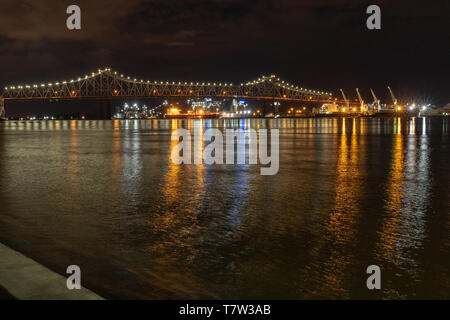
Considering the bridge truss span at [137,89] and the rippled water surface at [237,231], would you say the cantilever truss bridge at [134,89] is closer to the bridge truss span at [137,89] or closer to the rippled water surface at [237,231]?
the bridge truss span at [137,89]

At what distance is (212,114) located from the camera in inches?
6604

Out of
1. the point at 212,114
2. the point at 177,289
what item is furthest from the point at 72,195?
the point at 212,114

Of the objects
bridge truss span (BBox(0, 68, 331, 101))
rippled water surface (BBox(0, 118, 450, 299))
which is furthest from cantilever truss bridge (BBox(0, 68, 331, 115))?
rippled water surface (BBox(0, 118, 450, 299))

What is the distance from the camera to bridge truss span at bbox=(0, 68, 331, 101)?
12888 centimetres

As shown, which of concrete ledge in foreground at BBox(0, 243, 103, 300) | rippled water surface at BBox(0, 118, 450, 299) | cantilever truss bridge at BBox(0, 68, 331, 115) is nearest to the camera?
concrete ledge in foreground at BBox(0, 243, 103, 300)

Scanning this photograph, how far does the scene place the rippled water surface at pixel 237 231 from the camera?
4.06m

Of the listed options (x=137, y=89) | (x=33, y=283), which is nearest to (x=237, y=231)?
(x=33, y=283)

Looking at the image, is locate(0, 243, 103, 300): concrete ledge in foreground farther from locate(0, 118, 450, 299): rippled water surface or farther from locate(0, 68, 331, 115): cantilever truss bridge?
locate(0, 68, 331, 115): cantilever truss bridge

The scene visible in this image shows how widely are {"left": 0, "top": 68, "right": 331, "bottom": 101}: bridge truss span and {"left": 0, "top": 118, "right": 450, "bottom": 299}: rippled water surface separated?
111m

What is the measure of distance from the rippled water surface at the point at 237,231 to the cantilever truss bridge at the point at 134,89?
364 feet

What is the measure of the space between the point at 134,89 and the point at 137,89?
91 centimetres

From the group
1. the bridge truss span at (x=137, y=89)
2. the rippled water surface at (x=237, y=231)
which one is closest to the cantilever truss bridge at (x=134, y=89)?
the bridge truss span at (x=137, y=89)

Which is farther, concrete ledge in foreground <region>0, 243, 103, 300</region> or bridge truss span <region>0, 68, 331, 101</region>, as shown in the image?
bridge truss span <region>0, 68, 331, 101</region>
